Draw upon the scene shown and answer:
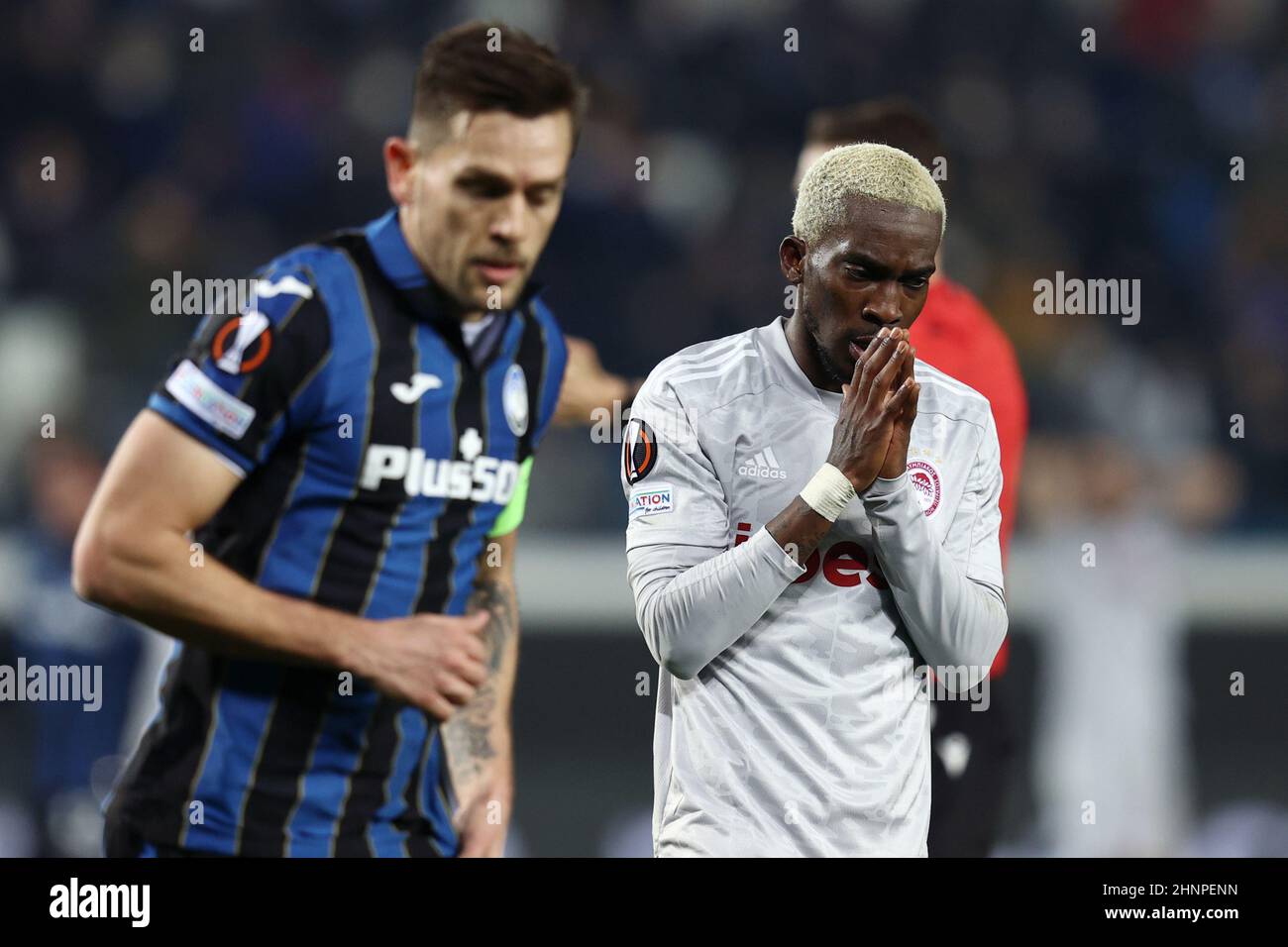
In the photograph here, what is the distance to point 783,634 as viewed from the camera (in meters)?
2.08

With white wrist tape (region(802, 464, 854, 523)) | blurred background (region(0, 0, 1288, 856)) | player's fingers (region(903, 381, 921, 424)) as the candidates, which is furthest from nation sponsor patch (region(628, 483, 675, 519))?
blurred background (region(0, 0, 1288, 856))

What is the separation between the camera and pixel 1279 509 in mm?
6660

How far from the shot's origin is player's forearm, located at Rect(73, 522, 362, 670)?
246cm

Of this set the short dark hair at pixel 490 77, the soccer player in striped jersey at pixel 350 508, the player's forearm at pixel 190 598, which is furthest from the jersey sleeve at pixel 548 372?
the player's forearm at pixel 190 598

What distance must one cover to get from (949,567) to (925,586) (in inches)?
1.9

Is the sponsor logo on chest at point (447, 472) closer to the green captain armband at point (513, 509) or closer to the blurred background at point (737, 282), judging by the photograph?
the green captain armband at point (513, 509)

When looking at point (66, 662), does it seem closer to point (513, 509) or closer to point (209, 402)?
point (513, 509)

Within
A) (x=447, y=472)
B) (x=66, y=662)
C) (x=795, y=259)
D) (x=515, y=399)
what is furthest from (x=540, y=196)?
(x=66, y=662)

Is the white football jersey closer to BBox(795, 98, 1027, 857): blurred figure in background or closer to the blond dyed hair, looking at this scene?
the blond dyed hair

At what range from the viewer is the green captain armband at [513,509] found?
2.84 meters

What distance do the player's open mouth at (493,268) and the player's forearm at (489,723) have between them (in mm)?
547

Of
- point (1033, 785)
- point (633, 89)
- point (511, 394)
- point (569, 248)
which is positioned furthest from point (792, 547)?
point (633, 89)
